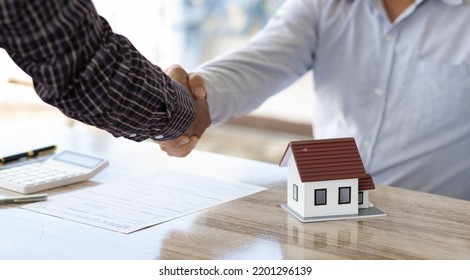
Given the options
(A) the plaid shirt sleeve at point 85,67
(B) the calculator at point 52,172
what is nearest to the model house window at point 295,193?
(A) the plaid shirt sleeve at point 85,67

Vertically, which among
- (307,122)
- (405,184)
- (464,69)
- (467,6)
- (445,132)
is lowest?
(307,122)

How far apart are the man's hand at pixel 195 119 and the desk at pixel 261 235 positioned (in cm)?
22

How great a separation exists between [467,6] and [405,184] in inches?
17.9

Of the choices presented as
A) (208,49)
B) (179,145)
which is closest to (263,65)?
(179,145)

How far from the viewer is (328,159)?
3.78ft

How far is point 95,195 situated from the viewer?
50.1 inches

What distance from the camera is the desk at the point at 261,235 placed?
3.31 feet

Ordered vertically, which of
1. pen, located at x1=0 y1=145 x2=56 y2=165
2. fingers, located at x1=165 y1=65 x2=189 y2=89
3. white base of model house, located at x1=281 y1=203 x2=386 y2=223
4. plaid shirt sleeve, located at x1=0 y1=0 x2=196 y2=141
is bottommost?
white base of model house, located at x1=281 y1=203 x2=386 y2=223

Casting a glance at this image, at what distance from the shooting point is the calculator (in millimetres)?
1301

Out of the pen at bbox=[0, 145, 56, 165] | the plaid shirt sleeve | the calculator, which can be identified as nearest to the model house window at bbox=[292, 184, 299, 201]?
the plaid shirt sleeve

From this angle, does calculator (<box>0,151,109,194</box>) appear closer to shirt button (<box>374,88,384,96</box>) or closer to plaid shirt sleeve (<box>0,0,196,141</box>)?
plaid shirt sleeve (<box>0,0,196,141</box>)

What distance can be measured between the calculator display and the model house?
0.44 m
